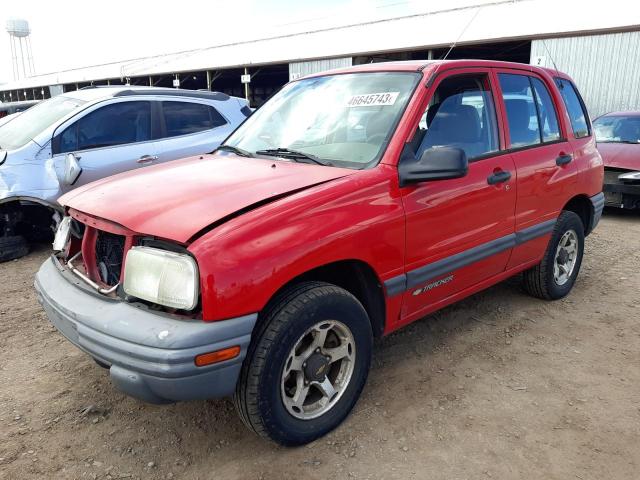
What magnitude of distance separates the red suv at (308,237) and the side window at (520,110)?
0.7 inches

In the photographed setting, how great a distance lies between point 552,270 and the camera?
13.8ft

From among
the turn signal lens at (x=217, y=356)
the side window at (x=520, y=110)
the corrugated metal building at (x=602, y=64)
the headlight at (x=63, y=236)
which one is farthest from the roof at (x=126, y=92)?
the corrugated metal building at (x=602, y=64)

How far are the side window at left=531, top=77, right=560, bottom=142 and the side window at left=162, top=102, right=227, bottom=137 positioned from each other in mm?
3929

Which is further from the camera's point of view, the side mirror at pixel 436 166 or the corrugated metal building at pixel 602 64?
the corrugated metal building at pixel 602 64

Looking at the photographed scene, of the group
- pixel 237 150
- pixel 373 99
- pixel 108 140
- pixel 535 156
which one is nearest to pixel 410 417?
pixel 373 99

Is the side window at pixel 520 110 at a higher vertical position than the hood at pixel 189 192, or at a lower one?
higher

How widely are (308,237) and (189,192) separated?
68 cm

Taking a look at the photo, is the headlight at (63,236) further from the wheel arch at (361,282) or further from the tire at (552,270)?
the tire at (552,270)

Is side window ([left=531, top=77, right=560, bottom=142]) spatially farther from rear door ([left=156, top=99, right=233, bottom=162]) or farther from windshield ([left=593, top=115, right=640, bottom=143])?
windshield ([left=593, top=115, right=640, bottom=143])

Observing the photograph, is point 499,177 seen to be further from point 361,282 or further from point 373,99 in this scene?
point 361,282

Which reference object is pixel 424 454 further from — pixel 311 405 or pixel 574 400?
pixel 574 400

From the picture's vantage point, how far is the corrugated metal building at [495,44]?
540 inches

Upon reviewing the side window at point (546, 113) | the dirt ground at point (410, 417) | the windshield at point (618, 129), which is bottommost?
the dirt ground at point (410, 417)

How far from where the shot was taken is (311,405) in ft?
8.48
